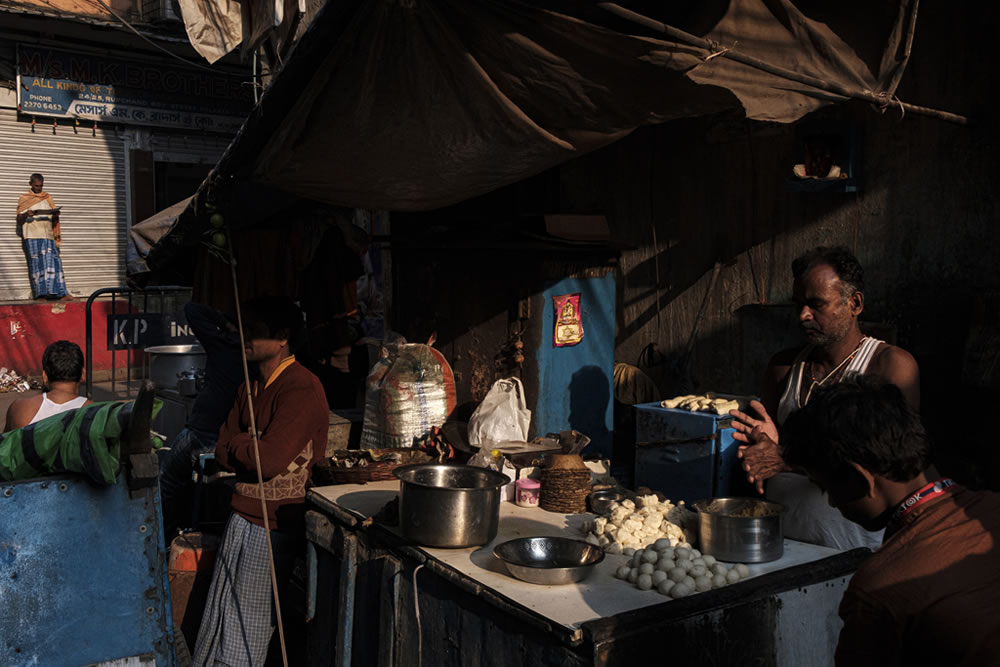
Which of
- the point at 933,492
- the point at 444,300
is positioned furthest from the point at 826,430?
the point at 444,300

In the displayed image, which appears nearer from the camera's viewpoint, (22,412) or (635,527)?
(635,527)

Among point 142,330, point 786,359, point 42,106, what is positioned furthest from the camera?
point 42,106

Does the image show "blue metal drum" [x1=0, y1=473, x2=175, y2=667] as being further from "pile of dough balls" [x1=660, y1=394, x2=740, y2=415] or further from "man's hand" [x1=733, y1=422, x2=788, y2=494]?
"pile of dough balls" [x1=660, y1=394, x2=740, y2=415]

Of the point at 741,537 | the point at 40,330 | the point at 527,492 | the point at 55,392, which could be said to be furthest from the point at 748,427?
the point at 40,330

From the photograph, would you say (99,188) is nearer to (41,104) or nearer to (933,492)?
(41,104)

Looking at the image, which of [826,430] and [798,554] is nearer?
[826,430]

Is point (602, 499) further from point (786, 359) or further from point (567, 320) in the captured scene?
point (567, 320)

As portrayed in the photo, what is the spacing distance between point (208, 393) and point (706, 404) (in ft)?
11.2

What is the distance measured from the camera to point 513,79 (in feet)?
11.0

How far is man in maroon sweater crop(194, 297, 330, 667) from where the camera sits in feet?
13.8

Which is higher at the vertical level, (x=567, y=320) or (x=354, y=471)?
(x=567, y=320)

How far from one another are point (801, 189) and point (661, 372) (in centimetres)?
186

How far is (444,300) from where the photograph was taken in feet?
19.9

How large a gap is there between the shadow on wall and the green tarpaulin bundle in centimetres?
320
